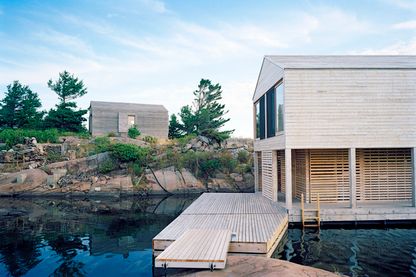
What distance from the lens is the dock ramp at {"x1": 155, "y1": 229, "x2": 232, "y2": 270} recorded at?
5719 millimetres

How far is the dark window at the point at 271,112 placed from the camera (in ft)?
43.1

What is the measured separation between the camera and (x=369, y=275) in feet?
21.9

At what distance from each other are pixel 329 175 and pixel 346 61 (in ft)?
15.8

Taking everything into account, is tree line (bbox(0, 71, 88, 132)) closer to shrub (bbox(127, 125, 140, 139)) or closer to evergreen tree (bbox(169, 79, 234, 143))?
shrub (bbox(127, 125, 140, 139))

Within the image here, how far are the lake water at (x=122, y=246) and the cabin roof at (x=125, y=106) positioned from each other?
18.0 meters

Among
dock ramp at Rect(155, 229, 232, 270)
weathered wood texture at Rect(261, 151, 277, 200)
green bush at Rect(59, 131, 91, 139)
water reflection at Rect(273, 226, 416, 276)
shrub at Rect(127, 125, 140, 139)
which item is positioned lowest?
water reflection at Rect(273, 226, 416, 276)

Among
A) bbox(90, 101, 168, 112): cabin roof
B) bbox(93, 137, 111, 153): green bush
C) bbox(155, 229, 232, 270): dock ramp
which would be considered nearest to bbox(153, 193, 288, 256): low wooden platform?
bbox(155, 229, 232, 270): dock ramp

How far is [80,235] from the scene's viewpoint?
435 inches

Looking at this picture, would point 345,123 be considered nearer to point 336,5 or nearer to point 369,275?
point 369,275

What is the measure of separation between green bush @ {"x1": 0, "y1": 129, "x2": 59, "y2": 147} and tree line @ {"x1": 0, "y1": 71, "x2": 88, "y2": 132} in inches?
93.5

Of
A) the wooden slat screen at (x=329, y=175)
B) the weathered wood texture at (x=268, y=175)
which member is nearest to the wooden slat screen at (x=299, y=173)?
the wooden slat screen at (x=329, y=175)

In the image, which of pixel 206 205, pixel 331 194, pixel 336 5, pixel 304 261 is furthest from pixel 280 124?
pixel 336 5

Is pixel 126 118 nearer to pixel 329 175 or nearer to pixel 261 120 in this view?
pixel 261 120

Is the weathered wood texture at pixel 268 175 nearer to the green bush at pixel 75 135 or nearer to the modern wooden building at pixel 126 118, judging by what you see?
the modern wooden building at pixel 126 118
